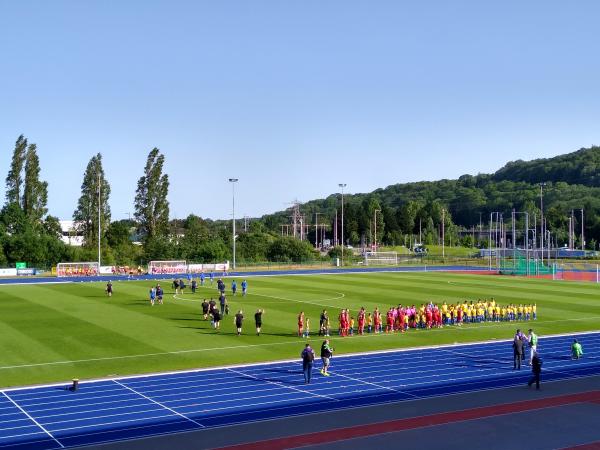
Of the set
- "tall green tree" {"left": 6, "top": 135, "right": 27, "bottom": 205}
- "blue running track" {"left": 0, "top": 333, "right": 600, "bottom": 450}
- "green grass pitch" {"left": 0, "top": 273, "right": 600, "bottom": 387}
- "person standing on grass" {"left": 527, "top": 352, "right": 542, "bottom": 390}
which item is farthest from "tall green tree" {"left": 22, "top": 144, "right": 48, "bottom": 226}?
"person standing on grass" {"left": 527, "top": 352, "right": 542, "bottom": 390}

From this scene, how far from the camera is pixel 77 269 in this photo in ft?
267

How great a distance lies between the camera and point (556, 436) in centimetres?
1870

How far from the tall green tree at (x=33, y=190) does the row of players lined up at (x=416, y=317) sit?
6817 centimetres

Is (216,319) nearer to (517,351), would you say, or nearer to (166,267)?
(517,351)

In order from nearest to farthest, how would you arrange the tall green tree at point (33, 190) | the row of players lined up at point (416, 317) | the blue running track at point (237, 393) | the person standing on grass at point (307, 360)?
the blue running track at point (237, 393) → the person standing on grass at point (307, 360) → the row of players lined up at point (416, 317) → the tall green tree at point (33, 190)

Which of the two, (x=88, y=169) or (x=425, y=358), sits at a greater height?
(x=88, y=169)

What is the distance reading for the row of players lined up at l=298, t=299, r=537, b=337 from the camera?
124 ft

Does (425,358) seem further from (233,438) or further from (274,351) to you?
(233,438)

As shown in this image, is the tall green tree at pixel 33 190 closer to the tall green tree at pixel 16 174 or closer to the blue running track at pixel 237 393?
the tall green tree at pixel 16 174

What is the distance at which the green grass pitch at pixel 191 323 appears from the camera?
3036 cm

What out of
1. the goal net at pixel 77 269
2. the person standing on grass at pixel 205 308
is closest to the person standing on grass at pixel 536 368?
the person standing on grass at pixel 205 308

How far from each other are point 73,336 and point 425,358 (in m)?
17.8

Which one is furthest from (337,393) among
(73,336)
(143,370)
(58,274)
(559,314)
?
(58,274)

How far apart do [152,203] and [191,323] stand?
66.9m
